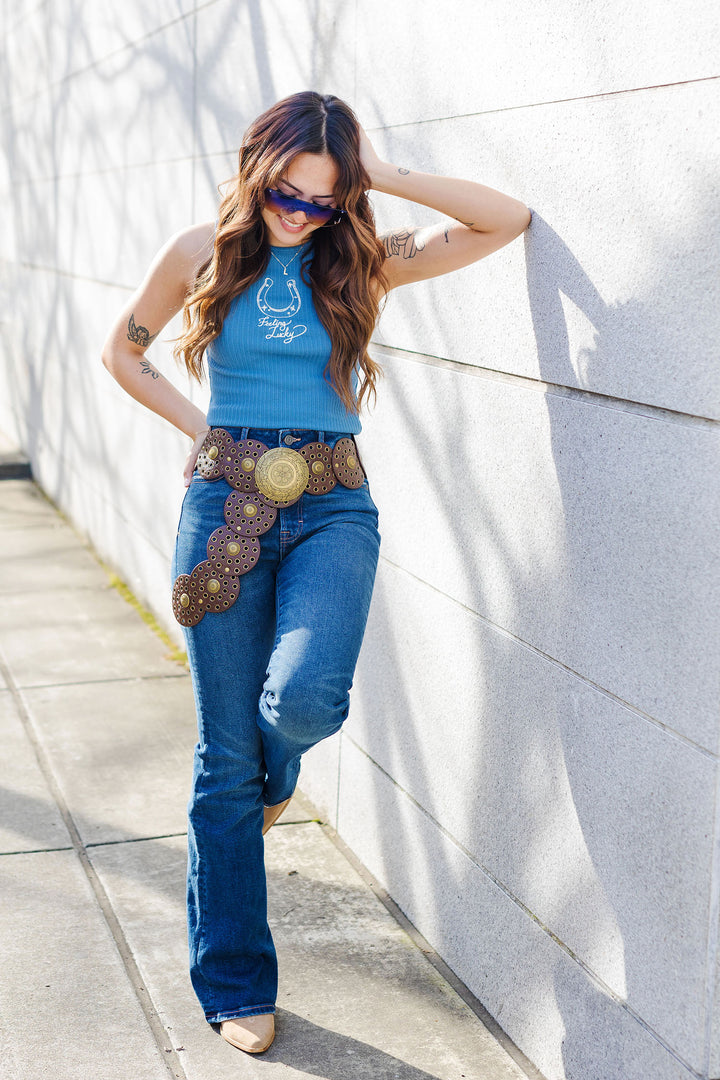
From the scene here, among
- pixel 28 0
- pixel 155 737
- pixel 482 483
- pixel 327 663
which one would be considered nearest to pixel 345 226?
pixel 482 483

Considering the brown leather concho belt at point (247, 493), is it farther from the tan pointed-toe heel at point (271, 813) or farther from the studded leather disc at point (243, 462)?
the tan pointed-toe heel at point (271, 813)

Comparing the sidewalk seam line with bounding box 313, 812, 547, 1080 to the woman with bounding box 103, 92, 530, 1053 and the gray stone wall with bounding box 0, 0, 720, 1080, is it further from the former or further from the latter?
the woman with bounding box 103, 92, 530, 1053

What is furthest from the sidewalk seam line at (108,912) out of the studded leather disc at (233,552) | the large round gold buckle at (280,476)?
the large round gold buckle at (280,476)

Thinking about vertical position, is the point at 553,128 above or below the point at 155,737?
above

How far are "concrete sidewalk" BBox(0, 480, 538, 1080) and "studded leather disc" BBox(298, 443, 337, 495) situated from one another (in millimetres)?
1257

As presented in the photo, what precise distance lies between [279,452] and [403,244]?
2.01ft

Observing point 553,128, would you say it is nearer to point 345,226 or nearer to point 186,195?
point 345,226

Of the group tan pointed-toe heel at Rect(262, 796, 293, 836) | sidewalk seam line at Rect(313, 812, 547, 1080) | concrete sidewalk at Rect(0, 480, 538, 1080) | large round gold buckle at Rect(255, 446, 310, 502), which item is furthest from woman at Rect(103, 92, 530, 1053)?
sidewalk seam line at Rect(313, 812, 547, 1080)

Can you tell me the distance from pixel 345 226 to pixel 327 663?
0.91 metres

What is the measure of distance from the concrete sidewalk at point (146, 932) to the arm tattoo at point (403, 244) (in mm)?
1748

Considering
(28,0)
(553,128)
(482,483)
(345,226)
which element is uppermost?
(28,0)

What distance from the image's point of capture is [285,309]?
2684mm

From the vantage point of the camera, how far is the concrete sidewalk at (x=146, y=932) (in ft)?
9.20

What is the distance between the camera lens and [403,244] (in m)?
2.88
